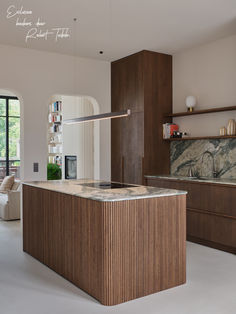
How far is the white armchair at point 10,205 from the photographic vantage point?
6.50 m

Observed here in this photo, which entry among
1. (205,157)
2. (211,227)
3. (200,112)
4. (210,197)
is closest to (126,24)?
(200,112)

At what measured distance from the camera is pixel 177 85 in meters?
6.18

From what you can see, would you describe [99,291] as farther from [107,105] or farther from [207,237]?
[107,105]

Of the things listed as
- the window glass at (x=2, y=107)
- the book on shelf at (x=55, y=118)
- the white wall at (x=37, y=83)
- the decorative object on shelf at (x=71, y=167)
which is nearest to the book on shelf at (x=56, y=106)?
the book on shelf at (x=55, y=118)

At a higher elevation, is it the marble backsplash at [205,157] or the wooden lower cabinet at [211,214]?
the marble backsplash at [205,157]

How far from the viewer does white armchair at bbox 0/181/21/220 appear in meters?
6.50

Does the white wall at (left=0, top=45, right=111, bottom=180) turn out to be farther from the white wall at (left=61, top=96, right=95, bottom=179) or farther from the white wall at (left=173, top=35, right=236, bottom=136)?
the white wall at (left=173, top=35, right=236, bottom=136)

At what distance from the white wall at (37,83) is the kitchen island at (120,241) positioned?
2360mm

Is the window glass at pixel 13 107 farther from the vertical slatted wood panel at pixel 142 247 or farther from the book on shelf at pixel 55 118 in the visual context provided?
the vertical slatted wood panel at pixel 142 247

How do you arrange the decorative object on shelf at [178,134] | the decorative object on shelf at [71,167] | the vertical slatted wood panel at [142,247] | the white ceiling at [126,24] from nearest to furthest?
the vertical slatted wood panel at [142,247] < the white ceiling at [126,24] < the decorative object on shelf at [178,134] < the decorative object on shelf at [71,167]

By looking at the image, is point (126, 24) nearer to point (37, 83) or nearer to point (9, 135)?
point (37, 83)

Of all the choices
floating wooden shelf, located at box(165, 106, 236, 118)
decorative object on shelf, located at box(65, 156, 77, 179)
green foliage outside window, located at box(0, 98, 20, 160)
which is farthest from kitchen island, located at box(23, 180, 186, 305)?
green foliage outside window, located at box(0, 98, 20, 160)

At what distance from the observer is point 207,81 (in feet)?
18.5

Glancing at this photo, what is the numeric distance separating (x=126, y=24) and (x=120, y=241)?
9.93 ft
